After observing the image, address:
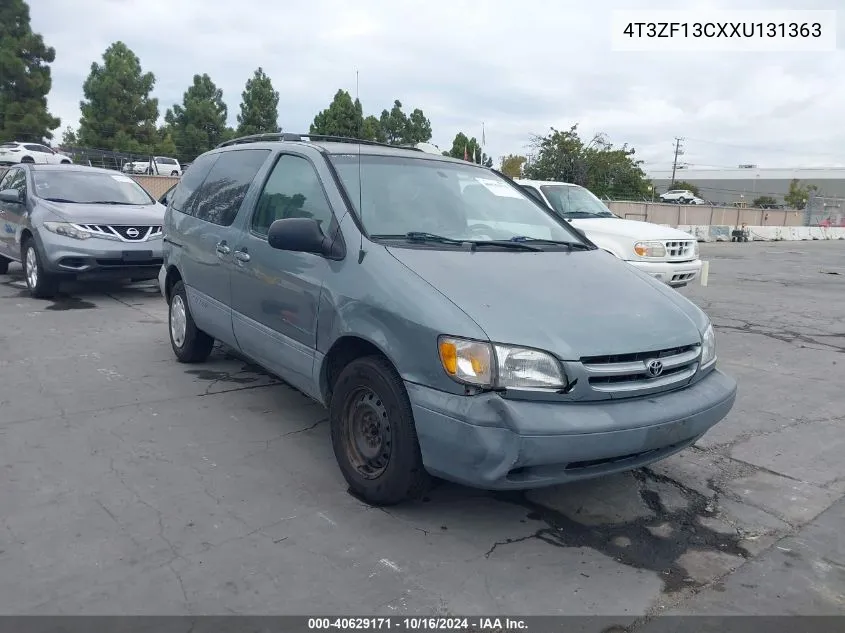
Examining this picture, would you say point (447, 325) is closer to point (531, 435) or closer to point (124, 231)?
point (531, 435)

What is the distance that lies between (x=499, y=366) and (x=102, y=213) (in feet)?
24.1

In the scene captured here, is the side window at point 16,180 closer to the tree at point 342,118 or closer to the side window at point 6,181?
the side window at point 6,181

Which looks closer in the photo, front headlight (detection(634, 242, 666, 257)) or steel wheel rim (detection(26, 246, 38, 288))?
steel wheel rim (detection(26, 246, 38, 288))

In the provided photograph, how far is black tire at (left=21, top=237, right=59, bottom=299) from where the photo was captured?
336 inches

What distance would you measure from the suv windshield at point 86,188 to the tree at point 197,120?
1314 inches

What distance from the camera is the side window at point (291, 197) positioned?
3987 mm

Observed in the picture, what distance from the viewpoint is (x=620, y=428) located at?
2971 millimetres

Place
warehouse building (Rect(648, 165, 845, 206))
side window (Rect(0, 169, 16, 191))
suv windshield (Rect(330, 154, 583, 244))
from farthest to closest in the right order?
warehouse building (Rect(648, 165, 845, 206)), side window (Rect(0, 169, 16, 191)), suv windshield (Rect(330, 154, 583, 244))

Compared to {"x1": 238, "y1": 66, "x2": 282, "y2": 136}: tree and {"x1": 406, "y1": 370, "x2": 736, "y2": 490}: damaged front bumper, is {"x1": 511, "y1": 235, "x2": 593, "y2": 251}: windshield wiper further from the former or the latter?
{"x1": 238, "y1": 66, "x2": 282, "y2": 136}: tree

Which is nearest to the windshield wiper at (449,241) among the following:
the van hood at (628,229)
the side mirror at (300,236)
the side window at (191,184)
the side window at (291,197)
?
the side mirror at (300,236)

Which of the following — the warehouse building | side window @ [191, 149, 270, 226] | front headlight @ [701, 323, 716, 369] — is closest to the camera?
front headlight @ [701, 323, 716, 369]

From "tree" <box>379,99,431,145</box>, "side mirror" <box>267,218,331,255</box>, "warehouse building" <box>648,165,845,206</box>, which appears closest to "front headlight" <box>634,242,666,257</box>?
"side mirror" <box>267,218,331,255</box>

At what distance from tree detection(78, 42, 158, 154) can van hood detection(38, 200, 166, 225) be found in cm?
3178

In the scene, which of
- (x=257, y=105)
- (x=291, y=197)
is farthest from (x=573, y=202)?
(x=257, y=105)
